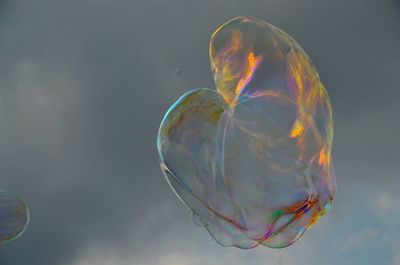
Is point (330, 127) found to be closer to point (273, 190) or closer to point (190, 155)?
point (273, 190)

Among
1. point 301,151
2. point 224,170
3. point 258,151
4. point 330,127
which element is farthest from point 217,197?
point 330,127

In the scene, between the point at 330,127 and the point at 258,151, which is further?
the point at 330,127

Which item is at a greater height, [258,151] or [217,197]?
[258,151]

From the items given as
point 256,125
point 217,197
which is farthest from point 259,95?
point 217,197

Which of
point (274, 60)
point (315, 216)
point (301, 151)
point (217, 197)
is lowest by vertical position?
point (315, 216)

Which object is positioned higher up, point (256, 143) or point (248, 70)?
point (248, 70)

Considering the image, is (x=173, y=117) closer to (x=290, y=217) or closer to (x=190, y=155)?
(x=190, y=155)
